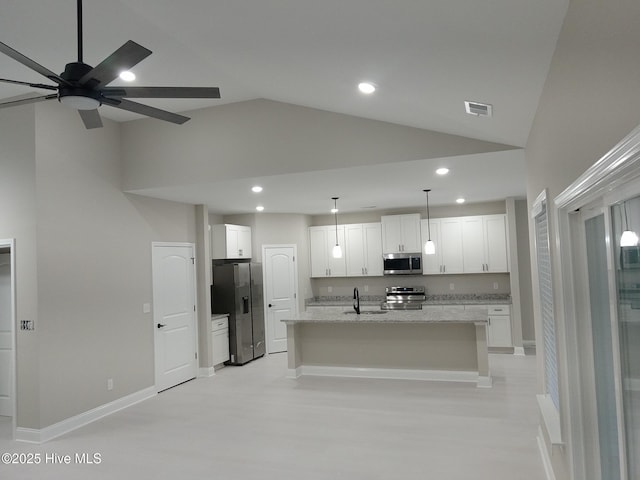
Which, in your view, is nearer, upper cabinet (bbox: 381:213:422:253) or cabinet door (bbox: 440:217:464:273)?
cabinet door (bbox: 440:217:464:273)

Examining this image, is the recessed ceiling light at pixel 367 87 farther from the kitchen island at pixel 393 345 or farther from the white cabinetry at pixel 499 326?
the white cabinetry at pixel 499 326

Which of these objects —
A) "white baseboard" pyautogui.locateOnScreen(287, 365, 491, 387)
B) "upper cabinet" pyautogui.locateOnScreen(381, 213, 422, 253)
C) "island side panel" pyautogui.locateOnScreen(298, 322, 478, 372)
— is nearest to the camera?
"white baseboard" pyautogui.locateOnScreen(287, 365, 491, 387)

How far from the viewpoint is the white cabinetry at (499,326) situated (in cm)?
723

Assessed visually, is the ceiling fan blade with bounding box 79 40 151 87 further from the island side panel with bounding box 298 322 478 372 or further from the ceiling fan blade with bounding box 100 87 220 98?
the island side panel with bounding box 298 322 478 372

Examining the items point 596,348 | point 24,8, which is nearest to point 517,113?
point 596,348

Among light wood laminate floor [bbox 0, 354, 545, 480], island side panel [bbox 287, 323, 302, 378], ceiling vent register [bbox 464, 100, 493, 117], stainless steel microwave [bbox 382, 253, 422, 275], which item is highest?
ceiling vent register [bbox 464, 100, 493, 117]

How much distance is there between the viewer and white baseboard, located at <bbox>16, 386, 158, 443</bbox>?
A: 4.31 m

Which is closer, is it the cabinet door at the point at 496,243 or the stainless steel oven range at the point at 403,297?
the cabinet door at the point at 496,243

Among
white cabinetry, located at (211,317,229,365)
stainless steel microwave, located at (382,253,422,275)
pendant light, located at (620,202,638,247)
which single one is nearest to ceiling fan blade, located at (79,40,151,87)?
pendant light, located at (620,202,638,247)

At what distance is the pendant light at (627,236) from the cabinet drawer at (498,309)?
20.5 ft

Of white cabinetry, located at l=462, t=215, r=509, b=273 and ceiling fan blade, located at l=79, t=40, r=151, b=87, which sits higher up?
ceiling fan blade, located at l=79, t=40, r=151, b=87

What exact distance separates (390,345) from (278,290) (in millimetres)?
2862

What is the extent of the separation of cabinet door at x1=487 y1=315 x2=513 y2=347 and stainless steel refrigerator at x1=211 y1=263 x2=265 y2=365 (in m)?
3.94

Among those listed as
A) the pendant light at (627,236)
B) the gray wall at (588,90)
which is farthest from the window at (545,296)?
the pendant light at (627,236)
